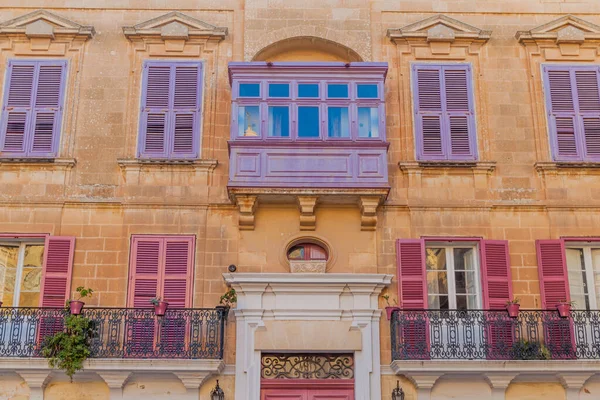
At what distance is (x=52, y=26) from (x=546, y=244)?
401 inches

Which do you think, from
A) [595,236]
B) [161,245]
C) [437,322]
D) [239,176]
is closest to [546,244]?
[595,236]

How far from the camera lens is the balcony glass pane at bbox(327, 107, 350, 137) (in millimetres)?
14320

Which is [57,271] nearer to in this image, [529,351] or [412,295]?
[412,295]

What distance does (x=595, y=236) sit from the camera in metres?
14.2

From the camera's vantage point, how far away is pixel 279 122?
1435 centimetres

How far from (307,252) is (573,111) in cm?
578

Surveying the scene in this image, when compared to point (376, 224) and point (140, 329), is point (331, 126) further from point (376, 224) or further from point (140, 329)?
point (140, 329)

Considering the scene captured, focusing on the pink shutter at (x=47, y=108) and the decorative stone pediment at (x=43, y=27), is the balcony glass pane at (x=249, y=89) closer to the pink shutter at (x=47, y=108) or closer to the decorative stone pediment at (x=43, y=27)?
the decorative stone pediment at (x=43, y=27)

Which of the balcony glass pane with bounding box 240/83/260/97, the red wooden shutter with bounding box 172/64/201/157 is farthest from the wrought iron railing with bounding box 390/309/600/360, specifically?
the red wooden shutter with bounding box 172/64/201/157

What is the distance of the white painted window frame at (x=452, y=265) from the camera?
14023mm

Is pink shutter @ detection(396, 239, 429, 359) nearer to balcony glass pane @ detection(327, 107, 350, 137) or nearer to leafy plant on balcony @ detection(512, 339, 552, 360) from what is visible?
leafy plant on balcony @ detection(512, 339, 552, 360)

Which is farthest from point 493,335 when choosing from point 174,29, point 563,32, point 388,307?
point 174,29

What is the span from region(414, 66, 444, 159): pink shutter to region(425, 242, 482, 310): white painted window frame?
1673 mm

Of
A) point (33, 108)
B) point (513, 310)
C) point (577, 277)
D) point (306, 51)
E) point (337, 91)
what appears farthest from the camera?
point (306, 51)
